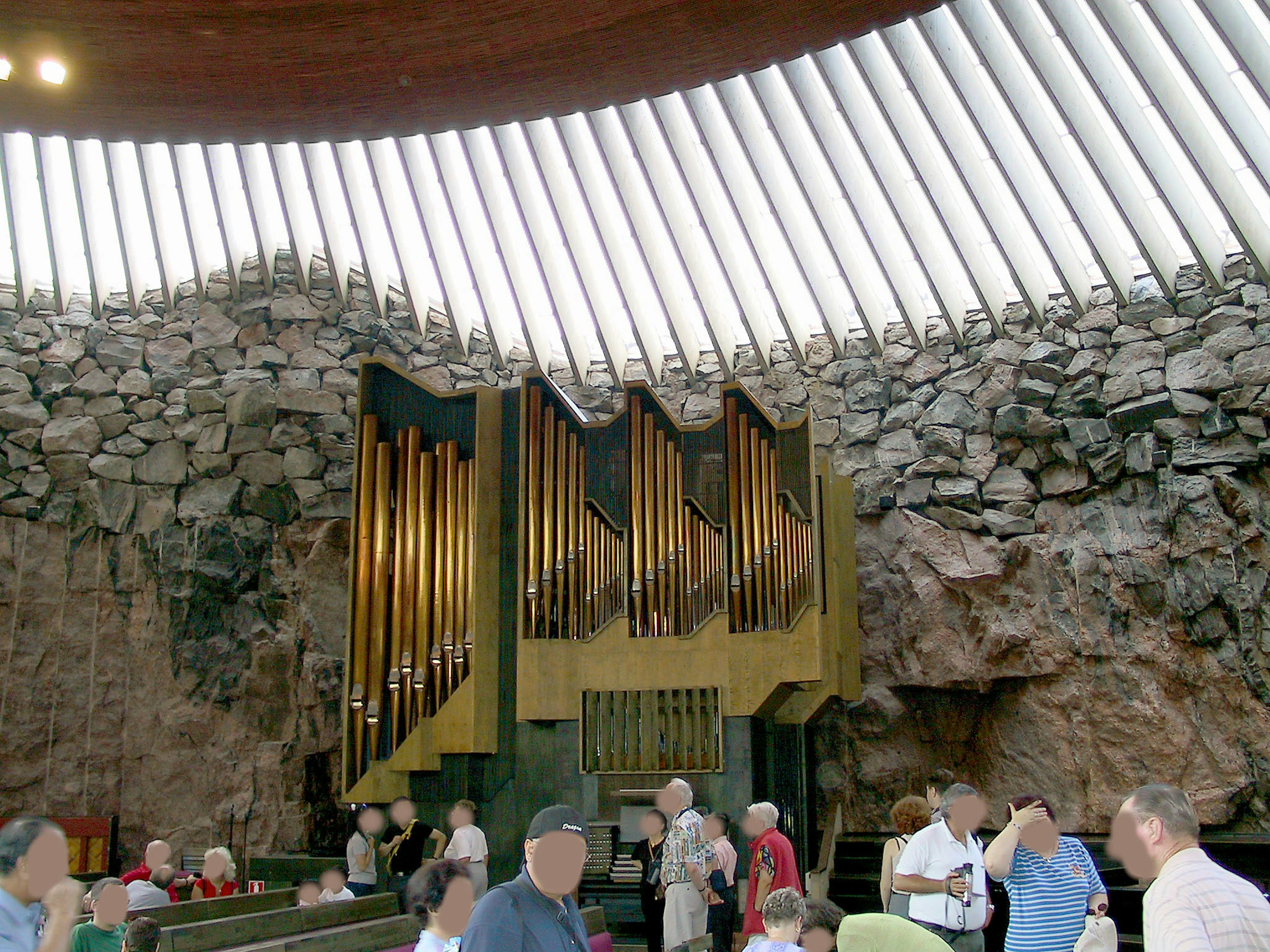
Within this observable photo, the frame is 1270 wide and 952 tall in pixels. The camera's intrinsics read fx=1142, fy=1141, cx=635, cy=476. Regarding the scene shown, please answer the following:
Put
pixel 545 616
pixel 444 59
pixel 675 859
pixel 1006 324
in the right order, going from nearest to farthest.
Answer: pixel 675 859, pixel 444 59, pixel 545 616, pixel 1006 324

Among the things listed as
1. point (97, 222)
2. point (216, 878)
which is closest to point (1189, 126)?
point (216, 878)

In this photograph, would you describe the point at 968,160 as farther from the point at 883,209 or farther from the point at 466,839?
the point at 466,839

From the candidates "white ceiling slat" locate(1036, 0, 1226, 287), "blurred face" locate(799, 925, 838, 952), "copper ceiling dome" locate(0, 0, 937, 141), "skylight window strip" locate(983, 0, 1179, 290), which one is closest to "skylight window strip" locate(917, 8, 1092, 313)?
"skylight window strip" locate(983, 0, 1179, 290)

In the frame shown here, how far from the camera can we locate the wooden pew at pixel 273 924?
13.0 feet

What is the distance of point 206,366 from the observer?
10.0 meters

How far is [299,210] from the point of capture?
9773mm

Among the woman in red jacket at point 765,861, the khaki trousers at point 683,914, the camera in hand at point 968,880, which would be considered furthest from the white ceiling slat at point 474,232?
the camera in hand at point 968,880

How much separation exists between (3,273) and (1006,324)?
8.56 metres

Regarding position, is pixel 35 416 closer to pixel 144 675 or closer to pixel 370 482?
pixel 144 675

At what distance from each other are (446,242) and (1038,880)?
302 inches

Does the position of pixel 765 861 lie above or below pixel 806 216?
below

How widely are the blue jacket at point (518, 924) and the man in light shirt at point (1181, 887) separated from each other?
1132mm

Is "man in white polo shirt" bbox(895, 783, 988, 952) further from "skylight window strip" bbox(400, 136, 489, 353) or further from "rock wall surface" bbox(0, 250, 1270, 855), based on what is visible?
"skylight window strip" bbox(400, 136, 489, 353)

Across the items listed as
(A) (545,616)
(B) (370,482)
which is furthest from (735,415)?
(B) (370,482)
